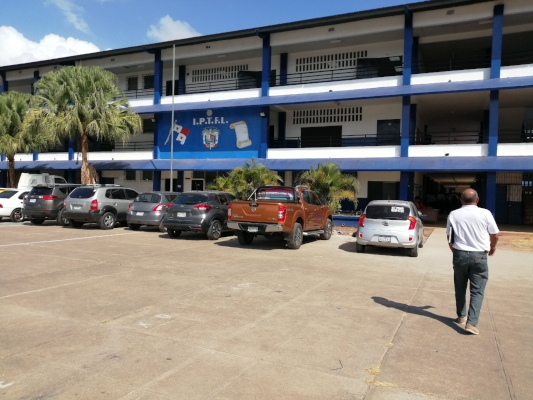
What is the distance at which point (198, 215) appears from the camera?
1392 centimetres

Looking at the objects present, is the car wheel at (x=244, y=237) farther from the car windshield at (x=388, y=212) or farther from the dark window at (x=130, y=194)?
the dark window at (x=130, y=194)

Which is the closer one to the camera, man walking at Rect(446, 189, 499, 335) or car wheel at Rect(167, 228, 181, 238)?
man walking at Rect(446, 189, 499, 335)

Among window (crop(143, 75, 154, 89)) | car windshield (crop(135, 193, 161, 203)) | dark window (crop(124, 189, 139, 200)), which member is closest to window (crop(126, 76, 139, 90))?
window (crop(143, 75, 154, 89))

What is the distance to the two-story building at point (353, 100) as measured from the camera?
19.8 meters

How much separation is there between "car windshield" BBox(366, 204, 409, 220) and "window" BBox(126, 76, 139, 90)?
23.7m

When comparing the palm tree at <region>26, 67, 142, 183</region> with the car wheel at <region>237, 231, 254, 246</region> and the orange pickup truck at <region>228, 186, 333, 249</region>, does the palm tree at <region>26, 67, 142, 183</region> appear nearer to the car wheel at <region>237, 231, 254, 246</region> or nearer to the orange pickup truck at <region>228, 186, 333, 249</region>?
the car wheel at <region>237, 231, 254, 246</region>

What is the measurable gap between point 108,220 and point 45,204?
279cm

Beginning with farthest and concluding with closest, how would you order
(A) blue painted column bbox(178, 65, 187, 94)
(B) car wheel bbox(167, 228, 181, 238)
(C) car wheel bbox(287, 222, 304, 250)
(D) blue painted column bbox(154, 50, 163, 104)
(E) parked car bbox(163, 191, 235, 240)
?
(A) blue painted column bbox(178, 65, 187, 94), (D) blue painted column bbox(154, 50, 163, 104), (B) car wheel bbox(167, 228, 181, 238), (E) parked car bbox(163, 191, 235, 240), (C) car wheel bbox(287, 222, 304, 250)

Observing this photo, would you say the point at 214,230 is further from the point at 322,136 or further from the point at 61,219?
the point at 322,136

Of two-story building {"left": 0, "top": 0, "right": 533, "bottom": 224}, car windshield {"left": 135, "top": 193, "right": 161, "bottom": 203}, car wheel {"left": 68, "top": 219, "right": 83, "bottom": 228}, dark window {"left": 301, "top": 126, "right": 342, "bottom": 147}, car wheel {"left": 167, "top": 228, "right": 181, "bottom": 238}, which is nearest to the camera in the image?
car wheel {"left": 167, "top": 228, "right": 181, "bottom": 238}

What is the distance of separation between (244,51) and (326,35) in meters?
5.23

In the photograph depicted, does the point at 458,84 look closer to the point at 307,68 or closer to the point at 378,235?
the point at 307,68

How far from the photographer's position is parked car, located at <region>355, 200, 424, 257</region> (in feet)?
38.5

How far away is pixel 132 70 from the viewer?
30.3m
